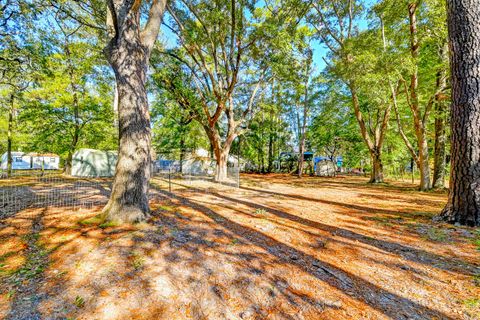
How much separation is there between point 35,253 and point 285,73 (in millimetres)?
9791

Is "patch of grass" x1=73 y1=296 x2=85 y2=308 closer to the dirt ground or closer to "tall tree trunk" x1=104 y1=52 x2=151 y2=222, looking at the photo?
the dirt ground

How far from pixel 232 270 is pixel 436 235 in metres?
3.96

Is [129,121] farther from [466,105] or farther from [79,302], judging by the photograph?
[466,105]

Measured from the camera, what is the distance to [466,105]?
408 cm

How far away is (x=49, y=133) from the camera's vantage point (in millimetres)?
12922

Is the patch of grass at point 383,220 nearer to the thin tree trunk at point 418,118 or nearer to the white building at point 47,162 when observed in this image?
the thin tree trunk at point 418,118

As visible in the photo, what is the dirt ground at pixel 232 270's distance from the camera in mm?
1878

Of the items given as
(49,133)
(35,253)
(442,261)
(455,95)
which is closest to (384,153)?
(455,95)

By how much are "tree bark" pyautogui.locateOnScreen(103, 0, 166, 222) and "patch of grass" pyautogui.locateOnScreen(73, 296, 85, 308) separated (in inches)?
73.0

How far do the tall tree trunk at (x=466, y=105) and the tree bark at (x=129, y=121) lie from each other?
635cm

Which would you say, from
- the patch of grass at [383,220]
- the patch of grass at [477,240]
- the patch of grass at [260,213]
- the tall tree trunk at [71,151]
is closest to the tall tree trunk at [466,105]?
the patch of grass at [477,240]

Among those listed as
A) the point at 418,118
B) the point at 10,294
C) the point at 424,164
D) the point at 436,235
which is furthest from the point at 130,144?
the point at 424,164

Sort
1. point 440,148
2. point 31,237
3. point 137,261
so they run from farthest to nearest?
1. point 440,148
2. point 31,237
3. point 137,261

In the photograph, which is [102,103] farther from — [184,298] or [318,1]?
[184,298]
